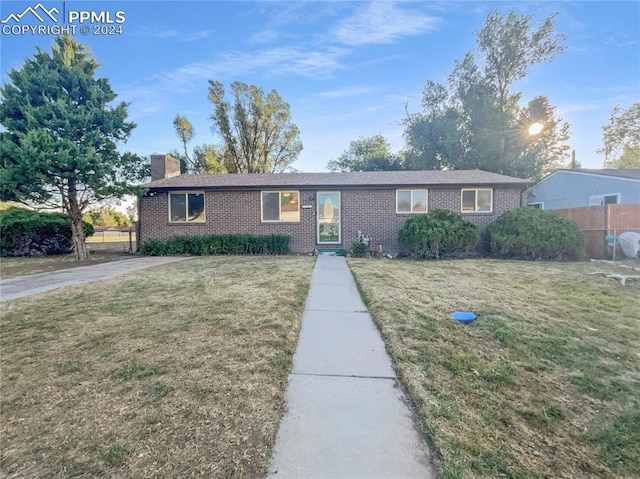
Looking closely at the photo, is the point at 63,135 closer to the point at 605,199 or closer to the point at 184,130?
the point at 184,130

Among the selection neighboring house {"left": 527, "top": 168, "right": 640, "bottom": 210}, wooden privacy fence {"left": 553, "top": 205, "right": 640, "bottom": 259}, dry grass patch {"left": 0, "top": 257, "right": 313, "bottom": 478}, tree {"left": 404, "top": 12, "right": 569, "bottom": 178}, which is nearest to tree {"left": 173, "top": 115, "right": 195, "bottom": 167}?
tree {"left": 404, "top": 12, "right": 569, "bottom": 178}

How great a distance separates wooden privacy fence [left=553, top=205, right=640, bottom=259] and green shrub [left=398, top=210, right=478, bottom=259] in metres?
4.23

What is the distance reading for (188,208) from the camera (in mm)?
12242

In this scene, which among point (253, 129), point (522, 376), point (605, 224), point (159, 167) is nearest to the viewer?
A: point (522, 376)

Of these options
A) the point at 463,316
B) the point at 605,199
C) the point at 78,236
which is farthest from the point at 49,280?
the point at 605,199

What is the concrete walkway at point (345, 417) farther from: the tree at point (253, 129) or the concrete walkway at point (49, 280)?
the tree at point (253, 129)

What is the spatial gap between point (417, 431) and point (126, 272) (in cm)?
789

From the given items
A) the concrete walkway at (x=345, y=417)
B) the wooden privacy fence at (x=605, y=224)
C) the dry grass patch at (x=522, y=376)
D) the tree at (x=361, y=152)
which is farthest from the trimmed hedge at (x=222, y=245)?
the tree at (x=361, y=152)

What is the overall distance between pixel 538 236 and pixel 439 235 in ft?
10.2

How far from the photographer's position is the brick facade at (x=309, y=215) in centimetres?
1185

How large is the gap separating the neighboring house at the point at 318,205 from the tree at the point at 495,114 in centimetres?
1273

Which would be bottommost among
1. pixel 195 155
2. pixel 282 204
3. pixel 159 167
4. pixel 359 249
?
pixel 359 249

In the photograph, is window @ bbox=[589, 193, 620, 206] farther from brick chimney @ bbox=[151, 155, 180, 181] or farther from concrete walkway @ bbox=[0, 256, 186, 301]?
brick chimney @ bbox=[151, 155, 180, 181]

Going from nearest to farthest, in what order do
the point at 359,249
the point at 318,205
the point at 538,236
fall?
the point at 538,236, the point at 359,249, the point at 318,205
